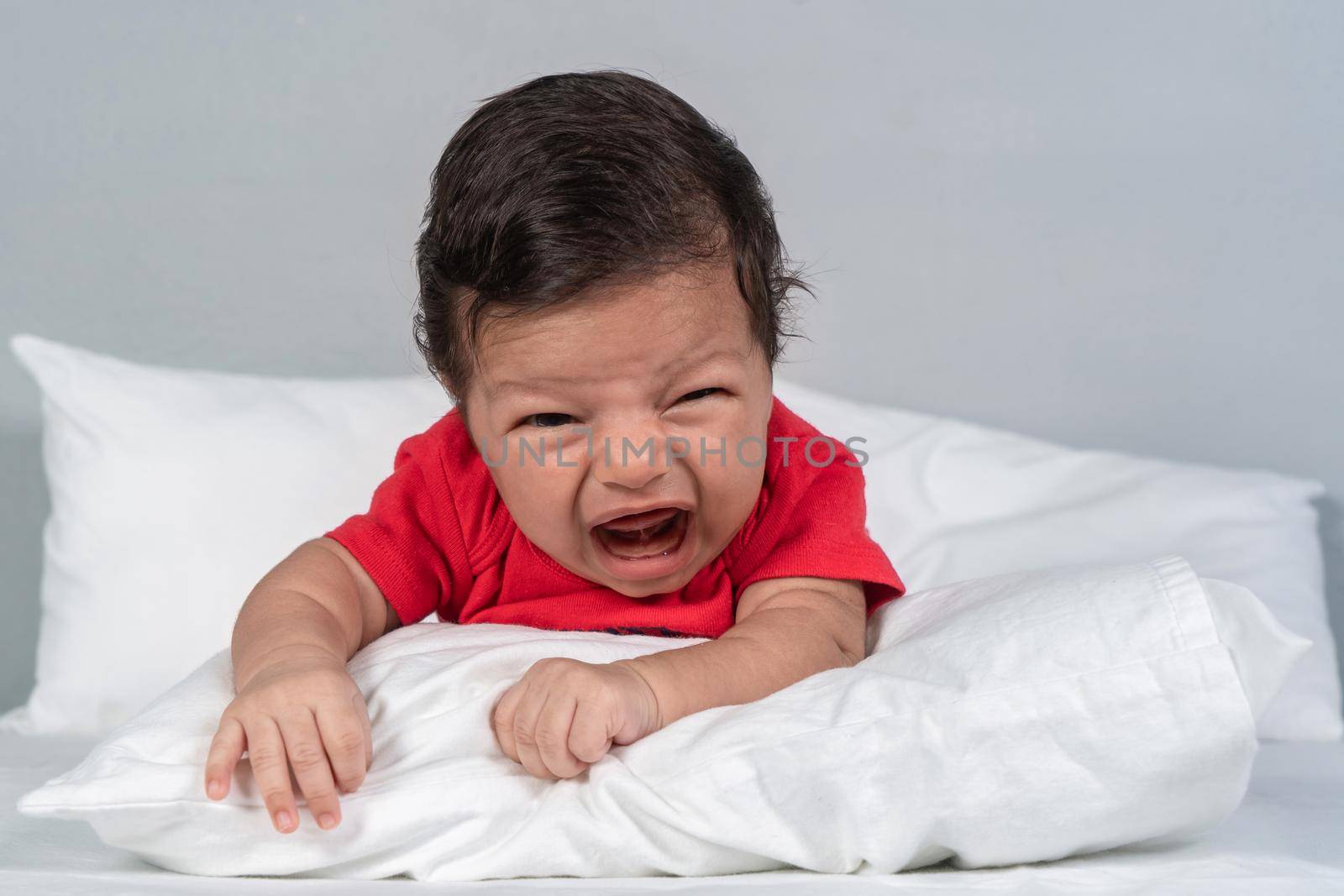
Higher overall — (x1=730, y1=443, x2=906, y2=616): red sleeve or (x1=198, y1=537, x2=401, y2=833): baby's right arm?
(x1=730, y1=443, x2=906, y2=616): red sleeve

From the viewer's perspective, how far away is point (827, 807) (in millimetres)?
856

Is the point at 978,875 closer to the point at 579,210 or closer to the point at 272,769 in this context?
the point at 272,769

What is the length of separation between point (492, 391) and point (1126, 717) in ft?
1.80

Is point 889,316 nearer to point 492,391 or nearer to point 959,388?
point 959,388

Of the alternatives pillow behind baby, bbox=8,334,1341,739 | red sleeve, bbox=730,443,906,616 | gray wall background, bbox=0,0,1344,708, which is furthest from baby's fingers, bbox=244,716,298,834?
gray wall background, bbox=0,0,1344,708

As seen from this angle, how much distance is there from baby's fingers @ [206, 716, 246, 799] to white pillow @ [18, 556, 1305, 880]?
0.02 m

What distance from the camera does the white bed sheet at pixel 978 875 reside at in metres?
0.83

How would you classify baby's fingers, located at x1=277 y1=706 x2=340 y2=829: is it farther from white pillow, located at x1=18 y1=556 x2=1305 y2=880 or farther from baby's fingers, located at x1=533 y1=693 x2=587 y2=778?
baby's fingers, located at x1=533 y1=693 x2=587 y2=778

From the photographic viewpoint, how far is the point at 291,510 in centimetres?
161

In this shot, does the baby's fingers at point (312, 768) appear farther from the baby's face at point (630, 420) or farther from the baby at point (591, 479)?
the baby's face at point (630, 420)

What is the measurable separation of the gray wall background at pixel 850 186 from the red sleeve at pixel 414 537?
796 millimetres

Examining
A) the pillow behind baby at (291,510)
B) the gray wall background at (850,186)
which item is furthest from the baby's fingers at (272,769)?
the gray wall background at (850,186)

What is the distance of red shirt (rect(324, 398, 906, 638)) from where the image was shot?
123 cm

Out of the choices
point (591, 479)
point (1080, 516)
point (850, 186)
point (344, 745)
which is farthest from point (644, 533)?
point (850, 186)
